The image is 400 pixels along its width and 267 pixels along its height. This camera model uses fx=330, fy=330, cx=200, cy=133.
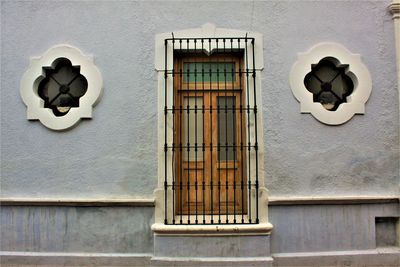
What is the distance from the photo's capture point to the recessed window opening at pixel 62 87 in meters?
4.92

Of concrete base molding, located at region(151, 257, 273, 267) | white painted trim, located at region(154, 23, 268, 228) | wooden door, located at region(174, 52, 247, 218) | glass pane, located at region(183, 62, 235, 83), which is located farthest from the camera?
glass pane, located at region(183, 62, 235, 83)

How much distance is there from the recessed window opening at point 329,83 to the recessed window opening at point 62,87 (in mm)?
3400

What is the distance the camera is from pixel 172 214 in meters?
4.63

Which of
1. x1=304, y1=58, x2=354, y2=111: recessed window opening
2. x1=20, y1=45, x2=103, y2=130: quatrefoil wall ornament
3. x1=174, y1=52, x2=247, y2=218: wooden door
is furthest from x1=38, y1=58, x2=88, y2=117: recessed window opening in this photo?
x1=304, y1=58, x2=354, y2=111: recessed window opening

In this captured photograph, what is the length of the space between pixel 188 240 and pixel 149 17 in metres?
3.25

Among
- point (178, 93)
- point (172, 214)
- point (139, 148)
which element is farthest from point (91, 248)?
point (178, 93)

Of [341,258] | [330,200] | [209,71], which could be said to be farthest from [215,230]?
[209,71]

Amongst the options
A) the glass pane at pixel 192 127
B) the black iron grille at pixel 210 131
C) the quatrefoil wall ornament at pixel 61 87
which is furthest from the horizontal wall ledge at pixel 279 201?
the quatrefoil wall ornament at pixel 61 87

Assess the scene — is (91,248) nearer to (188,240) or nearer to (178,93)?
(188,240)

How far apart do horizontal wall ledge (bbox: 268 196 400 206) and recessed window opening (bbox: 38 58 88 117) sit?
322 centimetres

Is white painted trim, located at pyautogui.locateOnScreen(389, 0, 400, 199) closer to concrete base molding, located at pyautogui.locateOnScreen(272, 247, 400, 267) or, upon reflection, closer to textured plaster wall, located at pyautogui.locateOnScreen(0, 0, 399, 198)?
textured plaster wall, located at pyautogui.locateOnScreen(0, 0, 399, 198)

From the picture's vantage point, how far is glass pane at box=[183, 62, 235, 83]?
5.00 m

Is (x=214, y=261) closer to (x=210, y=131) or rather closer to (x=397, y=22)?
(x=210, y=131)

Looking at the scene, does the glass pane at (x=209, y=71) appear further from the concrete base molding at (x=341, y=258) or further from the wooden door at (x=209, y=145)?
the concrete base molding at (x=341, y=258)
